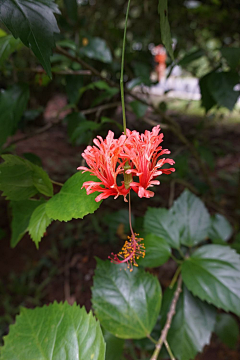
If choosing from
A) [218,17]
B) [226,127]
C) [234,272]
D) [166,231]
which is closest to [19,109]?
[166,231]

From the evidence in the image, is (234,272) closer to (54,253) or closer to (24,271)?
(54,253)

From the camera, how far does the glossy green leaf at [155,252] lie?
84cm

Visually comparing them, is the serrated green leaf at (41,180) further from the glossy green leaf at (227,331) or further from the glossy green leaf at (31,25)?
the glossy green leaf at (227,331)

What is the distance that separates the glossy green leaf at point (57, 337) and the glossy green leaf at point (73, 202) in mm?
248

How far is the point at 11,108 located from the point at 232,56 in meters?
0.80

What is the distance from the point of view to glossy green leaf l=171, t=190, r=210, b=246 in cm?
99

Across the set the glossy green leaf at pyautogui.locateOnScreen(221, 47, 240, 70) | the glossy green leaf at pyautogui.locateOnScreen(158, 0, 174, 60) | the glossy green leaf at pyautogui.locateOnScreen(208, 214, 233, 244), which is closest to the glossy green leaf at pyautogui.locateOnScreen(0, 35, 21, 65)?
the glossy green leaf at pyautogui.locateOnScreen(158, 0, 174, 60)

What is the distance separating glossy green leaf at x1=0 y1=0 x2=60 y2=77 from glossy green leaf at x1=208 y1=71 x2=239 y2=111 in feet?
2.21

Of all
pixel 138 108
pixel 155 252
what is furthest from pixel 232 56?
pixel 155 252

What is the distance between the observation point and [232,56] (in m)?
0.88

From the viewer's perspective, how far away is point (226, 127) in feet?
12.7

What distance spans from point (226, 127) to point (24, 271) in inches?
130

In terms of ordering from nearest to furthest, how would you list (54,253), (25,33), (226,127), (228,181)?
(25,33), (54,253), (228,181), (226,127)

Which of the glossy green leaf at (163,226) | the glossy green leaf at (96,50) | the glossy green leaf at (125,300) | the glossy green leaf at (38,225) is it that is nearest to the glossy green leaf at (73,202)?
the glossy green leaf at (38,225)
